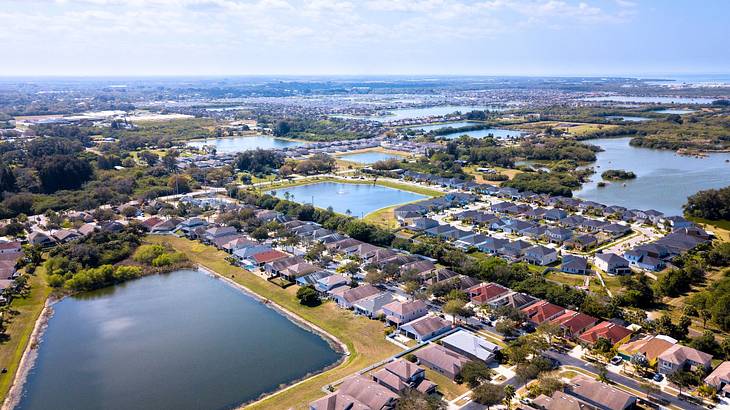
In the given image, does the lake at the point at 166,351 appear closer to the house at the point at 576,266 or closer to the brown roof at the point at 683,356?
the brown roof at the point at 683,356

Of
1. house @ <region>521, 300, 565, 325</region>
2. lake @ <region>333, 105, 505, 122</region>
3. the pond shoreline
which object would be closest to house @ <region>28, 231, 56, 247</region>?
the pond shoreline

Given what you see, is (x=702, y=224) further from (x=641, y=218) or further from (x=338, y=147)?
(x=338, y=147)

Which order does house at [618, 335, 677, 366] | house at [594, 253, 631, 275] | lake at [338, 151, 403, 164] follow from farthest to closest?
lake at [338, 151, 403, 164]
house at [594, 253, 631, 275]
house at [618, 335, 677, 366]

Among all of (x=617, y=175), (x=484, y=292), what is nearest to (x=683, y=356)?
(x=484, y=292)

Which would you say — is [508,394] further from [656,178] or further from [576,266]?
[656,178]

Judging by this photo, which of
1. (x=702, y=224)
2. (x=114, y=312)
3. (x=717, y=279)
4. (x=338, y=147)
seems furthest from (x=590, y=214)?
(x=338, y=147)

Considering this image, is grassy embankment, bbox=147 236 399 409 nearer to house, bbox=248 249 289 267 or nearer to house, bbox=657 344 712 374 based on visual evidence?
house, bbox=248 249 289 267
